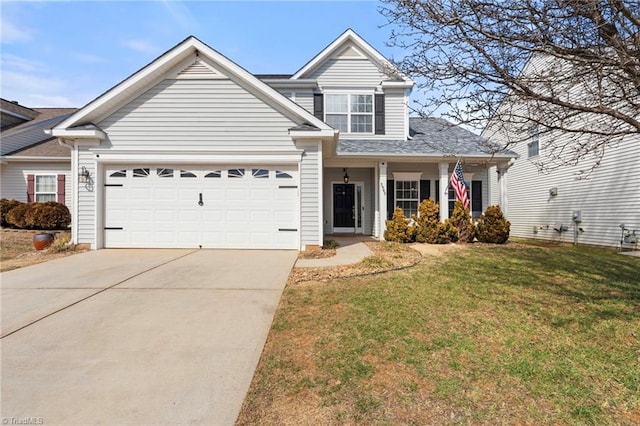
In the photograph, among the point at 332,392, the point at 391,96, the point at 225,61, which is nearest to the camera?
the point at 332,392

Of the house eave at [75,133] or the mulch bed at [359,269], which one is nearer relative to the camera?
the mulch bed at [359,269]

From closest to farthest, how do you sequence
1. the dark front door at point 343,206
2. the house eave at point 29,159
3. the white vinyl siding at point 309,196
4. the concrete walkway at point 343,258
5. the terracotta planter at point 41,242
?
the concrete walkway at point 343,258 → the white vinyl siding at point 309,196 → the terracotta planter at point 41,242 → the dark front door at point 343,206 → the house eave at point 29,159

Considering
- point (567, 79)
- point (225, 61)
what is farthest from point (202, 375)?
point (225, 61)

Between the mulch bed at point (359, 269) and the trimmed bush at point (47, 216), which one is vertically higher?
the trimmed bush at point (47, 216)

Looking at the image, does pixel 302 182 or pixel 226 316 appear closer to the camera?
pixel 226 316

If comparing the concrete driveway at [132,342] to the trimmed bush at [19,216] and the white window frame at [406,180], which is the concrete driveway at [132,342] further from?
the white window frame at [406,180]

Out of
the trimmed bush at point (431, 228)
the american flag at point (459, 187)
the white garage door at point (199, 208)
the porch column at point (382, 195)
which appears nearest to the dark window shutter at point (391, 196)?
the porch column at point (382, 195)

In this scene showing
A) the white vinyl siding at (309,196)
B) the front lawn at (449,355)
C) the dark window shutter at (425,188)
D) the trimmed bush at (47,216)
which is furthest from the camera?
the dark window shutter at (425,188)

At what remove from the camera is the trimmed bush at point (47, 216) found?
39.9 ft

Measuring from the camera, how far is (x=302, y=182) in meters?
8.91

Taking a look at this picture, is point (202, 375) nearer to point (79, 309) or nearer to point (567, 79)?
point (79, 309)

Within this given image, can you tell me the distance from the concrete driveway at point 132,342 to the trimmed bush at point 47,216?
22.9 feet

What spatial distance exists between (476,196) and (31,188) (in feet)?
62.5

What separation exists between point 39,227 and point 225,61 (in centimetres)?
985
